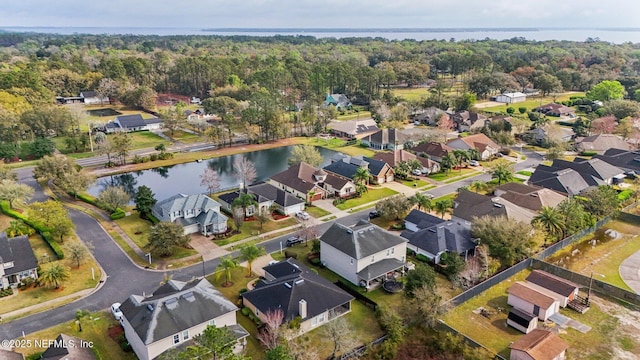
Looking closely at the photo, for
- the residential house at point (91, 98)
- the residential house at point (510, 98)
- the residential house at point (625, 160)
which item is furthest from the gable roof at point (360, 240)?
the residential house at point (91, 98)

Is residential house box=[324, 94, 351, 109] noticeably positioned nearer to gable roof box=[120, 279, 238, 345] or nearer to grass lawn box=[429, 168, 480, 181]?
grass lawn box=[429, 168, 480, 181]

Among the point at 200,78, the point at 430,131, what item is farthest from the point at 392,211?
the point at 200,78

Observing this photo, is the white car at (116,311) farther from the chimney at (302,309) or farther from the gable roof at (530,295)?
the gable roof at (530,295)

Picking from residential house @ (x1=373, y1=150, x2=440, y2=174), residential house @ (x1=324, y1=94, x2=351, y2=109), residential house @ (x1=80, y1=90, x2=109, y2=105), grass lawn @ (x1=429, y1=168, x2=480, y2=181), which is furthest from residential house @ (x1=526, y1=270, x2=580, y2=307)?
residential house @ (x1=80, y1=90, x2=109, y2=105)

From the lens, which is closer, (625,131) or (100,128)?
(625,131)

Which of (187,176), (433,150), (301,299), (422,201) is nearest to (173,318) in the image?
(301,299)

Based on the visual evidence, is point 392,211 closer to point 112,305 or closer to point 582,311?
point 582,311
